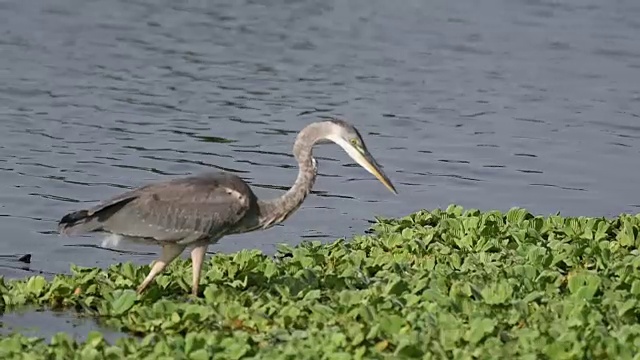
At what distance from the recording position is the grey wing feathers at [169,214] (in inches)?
321

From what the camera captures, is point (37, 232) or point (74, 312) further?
point (37, 232)

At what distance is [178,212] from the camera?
8203 mm

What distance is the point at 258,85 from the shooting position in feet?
57.1

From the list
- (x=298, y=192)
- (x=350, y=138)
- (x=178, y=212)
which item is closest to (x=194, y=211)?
(x=178, y=212)

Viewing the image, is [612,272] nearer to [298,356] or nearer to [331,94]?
[298,356]

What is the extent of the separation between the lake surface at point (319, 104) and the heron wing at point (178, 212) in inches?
83.6

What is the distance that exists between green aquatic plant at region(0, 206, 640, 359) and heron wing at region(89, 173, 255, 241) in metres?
0.38

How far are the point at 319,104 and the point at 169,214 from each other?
8487mm

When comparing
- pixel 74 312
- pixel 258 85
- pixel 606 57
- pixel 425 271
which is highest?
pixel 606 57

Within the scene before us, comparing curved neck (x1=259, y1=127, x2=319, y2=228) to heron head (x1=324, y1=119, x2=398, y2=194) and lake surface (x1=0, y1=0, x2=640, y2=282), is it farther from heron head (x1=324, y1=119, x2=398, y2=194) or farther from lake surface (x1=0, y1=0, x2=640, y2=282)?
lake surface (x1=0, y1=0, x2=640, y2=282)

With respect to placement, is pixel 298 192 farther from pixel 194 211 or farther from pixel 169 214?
pixel 169 214

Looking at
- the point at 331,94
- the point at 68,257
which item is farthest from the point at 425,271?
the point at 331,94

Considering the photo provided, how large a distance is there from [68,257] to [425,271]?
134 inches

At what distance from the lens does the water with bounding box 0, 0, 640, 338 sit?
13.0 meters
